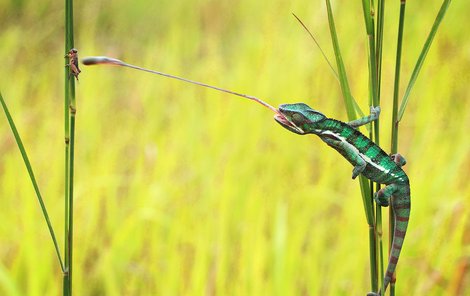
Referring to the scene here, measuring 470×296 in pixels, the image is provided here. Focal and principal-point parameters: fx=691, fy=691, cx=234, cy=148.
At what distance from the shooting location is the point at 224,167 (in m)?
2.50

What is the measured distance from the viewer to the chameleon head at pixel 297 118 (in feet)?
2.35

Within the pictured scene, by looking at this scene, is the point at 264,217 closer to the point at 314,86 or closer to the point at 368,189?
the point at 314,86

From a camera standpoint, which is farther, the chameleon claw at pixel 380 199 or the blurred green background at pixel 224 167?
the blurred green background at pixel 224 167

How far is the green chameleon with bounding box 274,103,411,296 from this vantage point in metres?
0.72

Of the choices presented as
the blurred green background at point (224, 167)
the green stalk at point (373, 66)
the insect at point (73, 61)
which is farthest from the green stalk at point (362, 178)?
the blurred green background at point (224, 167)

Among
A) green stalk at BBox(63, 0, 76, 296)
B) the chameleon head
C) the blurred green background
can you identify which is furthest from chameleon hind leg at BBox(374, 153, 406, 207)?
the blurred green background

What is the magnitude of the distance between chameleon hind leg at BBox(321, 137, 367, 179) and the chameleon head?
0.08 ft

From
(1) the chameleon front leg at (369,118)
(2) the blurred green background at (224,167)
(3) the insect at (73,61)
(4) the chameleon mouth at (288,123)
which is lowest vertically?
(4) the chameleon mouth at (288,123)

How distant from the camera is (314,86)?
127 inches

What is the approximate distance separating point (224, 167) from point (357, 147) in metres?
1.77

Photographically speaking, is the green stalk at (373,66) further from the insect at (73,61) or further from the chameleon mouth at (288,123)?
the insect at (73,61)

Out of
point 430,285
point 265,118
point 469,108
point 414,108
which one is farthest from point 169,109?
point 430,285

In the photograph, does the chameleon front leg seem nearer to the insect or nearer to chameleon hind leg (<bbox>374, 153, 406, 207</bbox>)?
chameleon hind leg (<bbox>374, 153, 406, 207</bbox>)

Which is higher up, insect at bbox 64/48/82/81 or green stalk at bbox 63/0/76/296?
insect at bbox 64/48/82/81
